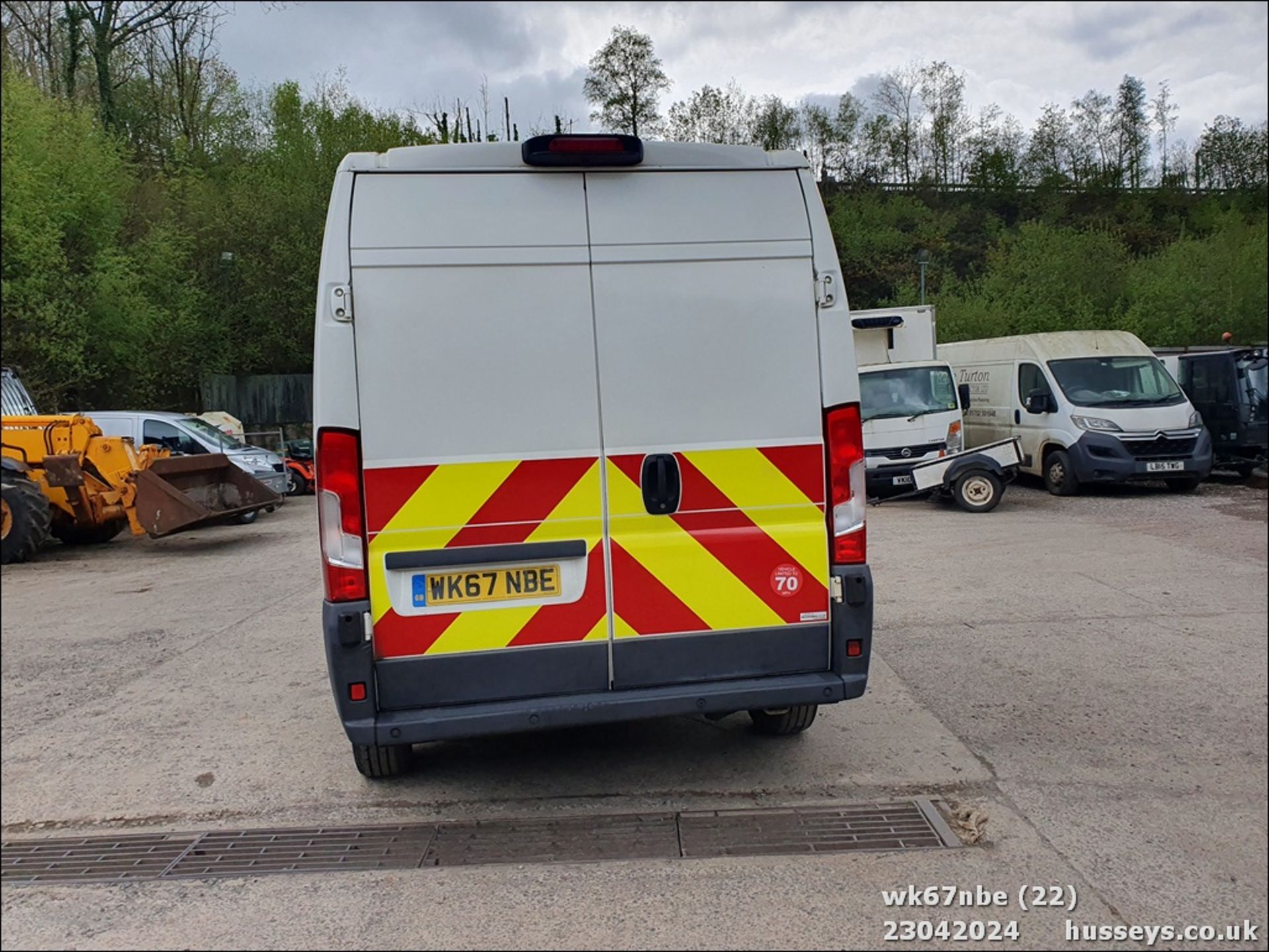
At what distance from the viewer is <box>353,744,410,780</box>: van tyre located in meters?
4.30

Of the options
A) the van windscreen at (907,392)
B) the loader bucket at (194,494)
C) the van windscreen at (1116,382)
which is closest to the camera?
the loader bucket at (194,494)

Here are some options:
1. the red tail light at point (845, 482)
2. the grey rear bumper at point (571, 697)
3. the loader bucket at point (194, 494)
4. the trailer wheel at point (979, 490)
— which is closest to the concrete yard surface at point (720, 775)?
the grey rear bumper at point (571, 697)

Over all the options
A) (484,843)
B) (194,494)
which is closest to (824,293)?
(484,843)

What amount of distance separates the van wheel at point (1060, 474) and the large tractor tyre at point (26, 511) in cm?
1324

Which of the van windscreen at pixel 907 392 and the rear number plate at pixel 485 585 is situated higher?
the van windscreen at pixel 907 392

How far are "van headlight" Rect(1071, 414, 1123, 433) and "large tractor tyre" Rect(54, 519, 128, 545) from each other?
13572 mm

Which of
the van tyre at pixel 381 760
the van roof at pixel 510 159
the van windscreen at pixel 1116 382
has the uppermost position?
the van roof at pixel 510 159

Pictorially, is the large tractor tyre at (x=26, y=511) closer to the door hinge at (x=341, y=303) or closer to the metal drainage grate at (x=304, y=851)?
the metal drainage grate at (x=304, y=851)

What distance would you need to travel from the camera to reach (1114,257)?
2020 cm

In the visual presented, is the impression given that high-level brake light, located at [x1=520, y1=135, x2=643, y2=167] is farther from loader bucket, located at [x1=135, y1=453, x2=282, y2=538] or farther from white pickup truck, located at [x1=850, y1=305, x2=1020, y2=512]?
white pickup truck, located at [x1=850, y1=305, x2=1020, y2=512]

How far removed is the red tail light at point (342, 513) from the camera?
3559 mm

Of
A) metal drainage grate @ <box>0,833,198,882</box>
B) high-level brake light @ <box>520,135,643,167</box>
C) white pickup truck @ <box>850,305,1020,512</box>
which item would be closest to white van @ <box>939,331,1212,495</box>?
white pickup truck @ <box>850,305,1020,512</box>

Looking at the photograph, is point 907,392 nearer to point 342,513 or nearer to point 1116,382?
point 1116,382

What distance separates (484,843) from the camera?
3.77 meters
